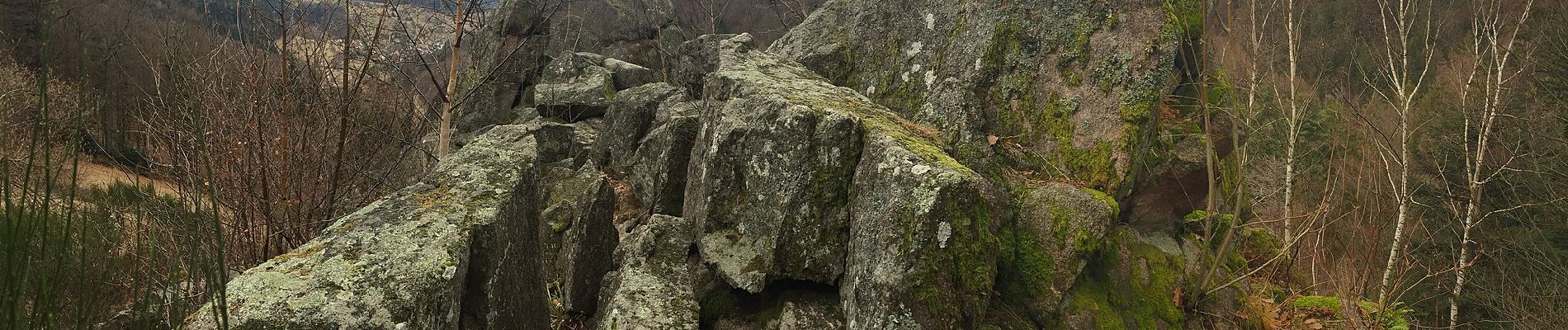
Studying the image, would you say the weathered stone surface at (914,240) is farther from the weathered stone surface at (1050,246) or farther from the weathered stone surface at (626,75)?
the weathered stone surface at (626,75)

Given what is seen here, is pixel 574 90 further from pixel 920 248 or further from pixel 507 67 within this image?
pixel 920 248

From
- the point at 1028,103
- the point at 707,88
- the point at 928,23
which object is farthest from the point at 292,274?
the point at 928,23

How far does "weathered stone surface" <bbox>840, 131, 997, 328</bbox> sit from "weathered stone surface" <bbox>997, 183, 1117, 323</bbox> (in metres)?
0.75

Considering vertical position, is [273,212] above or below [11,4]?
below

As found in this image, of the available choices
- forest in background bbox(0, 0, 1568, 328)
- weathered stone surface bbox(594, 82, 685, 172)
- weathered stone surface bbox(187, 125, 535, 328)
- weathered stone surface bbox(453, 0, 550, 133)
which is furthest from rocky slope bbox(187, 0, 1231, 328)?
weathered stone surface bbox(453, 0, 550, 133)

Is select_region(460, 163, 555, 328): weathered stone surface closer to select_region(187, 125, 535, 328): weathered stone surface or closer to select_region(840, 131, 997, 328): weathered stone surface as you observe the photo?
select_region(187, 125, 535, 328): weathered stone surface

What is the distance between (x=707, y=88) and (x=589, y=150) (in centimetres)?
609

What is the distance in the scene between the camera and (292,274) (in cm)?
445

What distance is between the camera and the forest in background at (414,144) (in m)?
3.86

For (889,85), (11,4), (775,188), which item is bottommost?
(775,188)

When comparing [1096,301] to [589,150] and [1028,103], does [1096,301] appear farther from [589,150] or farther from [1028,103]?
[589,150]

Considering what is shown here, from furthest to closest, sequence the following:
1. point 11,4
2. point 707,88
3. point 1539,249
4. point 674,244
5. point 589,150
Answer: point 11,4 < point 1539,249 < point 589,150 < point 707,88 < point 674,244

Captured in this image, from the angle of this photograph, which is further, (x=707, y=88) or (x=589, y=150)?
(x=589, y=150)

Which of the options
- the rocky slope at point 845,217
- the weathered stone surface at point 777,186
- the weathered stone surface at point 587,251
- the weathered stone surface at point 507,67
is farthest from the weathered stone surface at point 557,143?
the weathered stone surface at point 777,186
